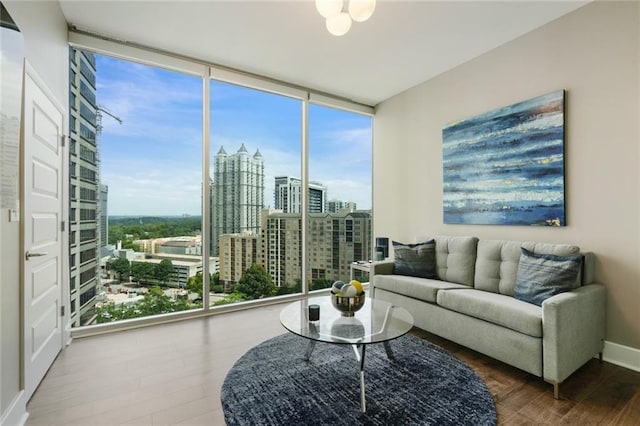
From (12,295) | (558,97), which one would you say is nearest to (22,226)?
(12,295)

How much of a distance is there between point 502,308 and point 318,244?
2603 mm

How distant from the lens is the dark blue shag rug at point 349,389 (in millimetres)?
1717

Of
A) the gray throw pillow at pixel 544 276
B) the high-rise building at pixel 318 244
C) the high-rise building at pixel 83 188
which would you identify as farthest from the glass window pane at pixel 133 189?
the gray throw pillow at pixel 544 276

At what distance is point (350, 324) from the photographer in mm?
2146

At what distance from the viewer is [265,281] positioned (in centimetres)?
411

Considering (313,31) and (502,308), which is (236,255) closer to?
(313,31)

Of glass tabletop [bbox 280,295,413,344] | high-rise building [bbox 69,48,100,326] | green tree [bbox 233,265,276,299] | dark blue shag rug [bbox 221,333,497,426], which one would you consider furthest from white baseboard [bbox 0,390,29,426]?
green tree [bbox 233,265,276,299]

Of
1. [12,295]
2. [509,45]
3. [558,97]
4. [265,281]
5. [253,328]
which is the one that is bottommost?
[253,328]

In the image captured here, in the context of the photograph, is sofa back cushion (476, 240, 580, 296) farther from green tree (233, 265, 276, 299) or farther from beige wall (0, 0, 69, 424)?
beige wall (0, 0, 69, 424)

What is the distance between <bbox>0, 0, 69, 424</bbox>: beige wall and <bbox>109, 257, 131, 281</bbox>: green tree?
4.55 ft

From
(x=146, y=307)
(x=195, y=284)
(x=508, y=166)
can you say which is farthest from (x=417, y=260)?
(x=146, y=307)

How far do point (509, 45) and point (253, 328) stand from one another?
3901 mm

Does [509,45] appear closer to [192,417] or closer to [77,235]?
[192,417]

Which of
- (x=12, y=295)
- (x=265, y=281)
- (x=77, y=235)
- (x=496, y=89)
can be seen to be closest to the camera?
(x=12, y=295)
